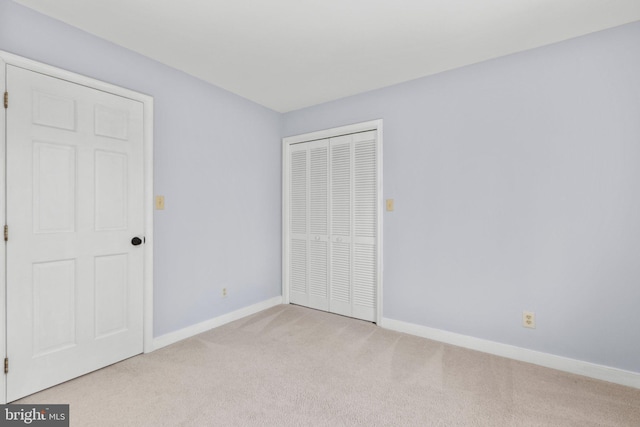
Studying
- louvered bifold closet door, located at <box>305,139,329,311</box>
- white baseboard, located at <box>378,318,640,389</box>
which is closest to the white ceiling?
louvered bifold closet door, located at <box>305,139,329,311</box>

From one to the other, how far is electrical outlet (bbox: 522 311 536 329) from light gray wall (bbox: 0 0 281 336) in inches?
102

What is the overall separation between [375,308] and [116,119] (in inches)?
113

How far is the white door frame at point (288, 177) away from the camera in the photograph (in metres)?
3.02

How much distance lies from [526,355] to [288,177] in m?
2.94

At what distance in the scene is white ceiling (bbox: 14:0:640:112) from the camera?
1.86 m

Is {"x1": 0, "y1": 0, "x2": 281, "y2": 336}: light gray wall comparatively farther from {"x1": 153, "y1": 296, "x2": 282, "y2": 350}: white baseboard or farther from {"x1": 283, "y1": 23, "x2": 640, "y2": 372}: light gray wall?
{"x1": 283, "y1": 23, "x2": 640, "y2": 372}: light gray wall

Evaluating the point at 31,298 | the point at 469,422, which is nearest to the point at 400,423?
the point at 469,422

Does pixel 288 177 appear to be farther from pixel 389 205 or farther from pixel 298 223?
pixel 389 205

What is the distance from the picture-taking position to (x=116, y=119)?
2.25 metres

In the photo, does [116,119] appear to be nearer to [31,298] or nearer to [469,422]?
[31,298]

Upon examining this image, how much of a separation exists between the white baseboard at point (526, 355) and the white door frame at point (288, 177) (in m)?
0.38

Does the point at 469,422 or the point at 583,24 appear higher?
the point at 583,24

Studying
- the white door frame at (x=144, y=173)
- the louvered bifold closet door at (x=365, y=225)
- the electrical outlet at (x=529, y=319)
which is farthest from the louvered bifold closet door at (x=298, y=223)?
the electrical outlet at (x=529, y=319)

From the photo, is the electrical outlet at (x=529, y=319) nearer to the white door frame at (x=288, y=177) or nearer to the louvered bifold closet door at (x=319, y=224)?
the white door frame at (x=288, y=177)
